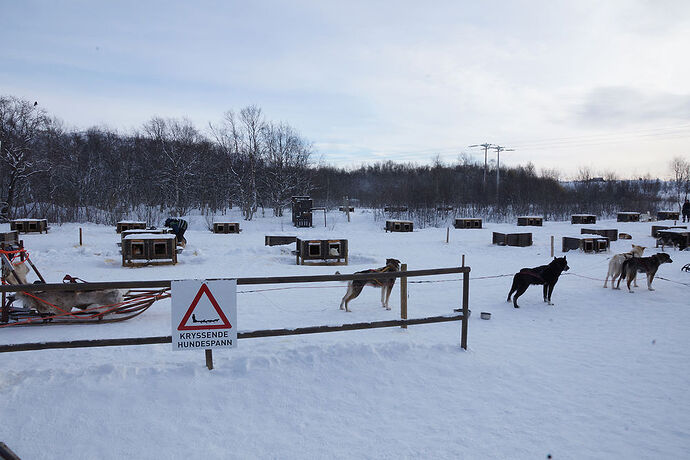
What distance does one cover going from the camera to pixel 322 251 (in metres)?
16.1

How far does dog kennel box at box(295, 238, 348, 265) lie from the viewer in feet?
52.3

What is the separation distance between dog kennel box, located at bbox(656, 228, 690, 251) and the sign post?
21.2 meters

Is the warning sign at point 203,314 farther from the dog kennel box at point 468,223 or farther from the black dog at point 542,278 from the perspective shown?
the dog kennel box at point 468,223

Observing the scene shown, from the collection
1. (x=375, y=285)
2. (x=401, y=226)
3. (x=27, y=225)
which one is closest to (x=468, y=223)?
(x=401, y=226)

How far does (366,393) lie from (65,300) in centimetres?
571

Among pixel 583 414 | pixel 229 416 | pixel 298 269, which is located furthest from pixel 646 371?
pixel 298 269

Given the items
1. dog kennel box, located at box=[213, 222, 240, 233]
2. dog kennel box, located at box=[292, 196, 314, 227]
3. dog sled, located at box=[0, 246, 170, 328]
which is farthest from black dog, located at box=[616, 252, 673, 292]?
Result: dog kennel box, located at box=[292, 196, 314, 227]

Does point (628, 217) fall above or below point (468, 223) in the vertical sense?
above

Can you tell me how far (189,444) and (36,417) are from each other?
Result: 4.36ft

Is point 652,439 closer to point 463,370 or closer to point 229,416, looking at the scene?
point 463,370

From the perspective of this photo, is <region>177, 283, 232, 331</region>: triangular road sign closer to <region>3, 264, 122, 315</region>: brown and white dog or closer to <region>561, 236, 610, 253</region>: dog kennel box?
<region>3, 264, 122, 315</region>: brown and white dog

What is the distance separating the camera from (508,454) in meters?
3.09

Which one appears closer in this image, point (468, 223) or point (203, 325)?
point (203, 325)

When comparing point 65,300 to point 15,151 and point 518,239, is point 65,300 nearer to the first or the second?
point 518,239
